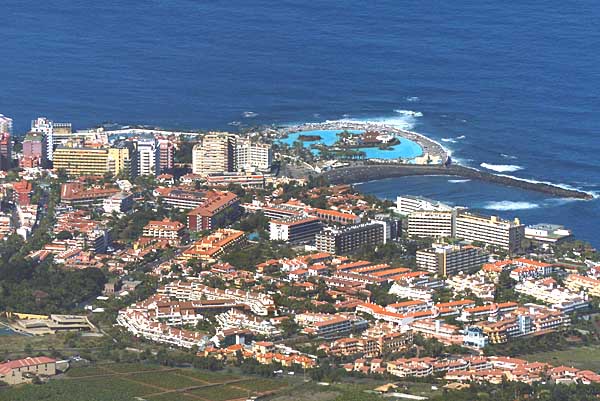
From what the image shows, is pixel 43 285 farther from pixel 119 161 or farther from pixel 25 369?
pixel 119 161

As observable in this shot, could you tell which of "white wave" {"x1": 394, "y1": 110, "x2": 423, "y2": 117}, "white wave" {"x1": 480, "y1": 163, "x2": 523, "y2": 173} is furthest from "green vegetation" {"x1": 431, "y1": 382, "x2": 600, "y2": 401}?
"white wave" {"x1": 394, "y1": 110, "x2": 423, "y2": 117}

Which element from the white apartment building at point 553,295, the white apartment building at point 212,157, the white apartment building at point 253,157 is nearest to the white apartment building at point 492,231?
the white apartment building at point 553,295

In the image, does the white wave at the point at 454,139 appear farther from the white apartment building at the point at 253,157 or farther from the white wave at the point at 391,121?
the white apartment building at the point at 253,157

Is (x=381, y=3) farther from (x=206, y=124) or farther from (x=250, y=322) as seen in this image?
(x=250, y=322)

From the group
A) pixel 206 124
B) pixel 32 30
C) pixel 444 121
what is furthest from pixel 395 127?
pixel 32 30

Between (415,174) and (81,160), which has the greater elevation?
(81,160)

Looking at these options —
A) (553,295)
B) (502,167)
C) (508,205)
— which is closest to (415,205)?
(508,205)
